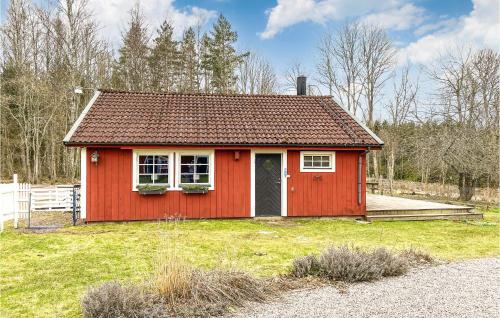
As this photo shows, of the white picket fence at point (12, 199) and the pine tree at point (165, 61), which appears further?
the pine tree at point (165, 61)

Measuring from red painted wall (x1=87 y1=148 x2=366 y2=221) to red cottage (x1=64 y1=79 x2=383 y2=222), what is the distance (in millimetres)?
27

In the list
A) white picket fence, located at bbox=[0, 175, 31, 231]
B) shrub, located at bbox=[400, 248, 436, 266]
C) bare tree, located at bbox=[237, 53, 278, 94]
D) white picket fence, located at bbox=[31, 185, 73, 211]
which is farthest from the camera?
bare tree, located at bbox=[237, 53, 278, 94]

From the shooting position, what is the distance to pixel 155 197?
32.0 feet

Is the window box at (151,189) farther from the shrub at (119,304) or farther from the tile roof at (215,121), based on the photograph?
the shrub at (119,304)

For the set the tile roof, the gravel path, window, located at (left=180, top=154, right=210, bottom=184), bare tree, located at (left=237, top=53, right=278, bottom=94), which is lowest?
the gravel path

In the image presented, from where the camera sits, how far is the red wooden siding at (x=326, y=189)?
1023cm

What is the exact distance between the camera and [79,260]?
6.02 m

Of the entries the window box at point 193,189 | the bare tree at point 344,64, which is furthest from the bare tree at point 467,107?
the window box at point 193,189

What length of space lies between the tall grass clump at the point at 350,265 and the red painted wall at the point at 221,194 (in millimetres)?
4954

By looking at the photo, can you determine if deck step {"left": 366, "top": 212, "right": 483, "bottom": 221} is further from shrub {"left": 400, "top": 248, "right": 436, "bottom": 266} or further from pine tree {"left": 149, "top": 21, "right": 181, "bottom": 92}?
pine tree {"left": 149, "top": 21, "right": 181, "bottom": 92}

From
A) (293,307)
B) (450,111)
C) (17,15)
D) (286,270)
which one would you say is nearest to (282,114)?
(286,270)

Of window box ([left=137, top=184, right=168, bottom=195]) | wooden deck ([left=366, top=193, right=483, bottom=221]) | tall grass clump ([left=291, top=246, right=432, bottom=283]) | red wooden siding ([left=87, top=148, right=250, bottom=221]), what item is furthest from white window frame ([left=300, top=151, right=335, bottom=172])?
tall grass clump ([left=291, top=246, right=432, bottom=283])

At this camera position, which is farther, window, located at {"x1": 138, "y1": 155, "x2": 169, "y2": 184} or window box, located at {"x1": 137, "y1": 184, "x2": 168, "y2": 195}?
window, located at {"x1": 138, "y1": 155, "x2": 169, "y2": 184}

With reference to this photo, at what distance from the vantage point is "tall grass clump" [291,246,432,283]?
4.88 m
